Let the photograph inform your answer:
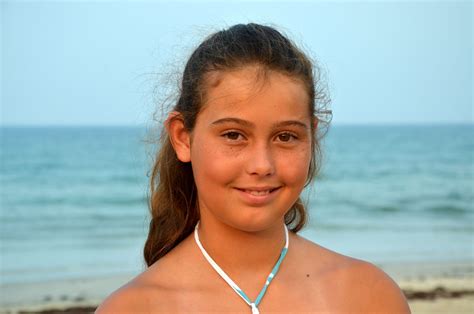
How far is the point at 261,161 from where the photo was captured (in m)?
2.63

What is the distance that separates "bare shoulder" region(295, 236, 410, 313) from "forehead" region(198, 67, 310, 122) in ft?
2.14

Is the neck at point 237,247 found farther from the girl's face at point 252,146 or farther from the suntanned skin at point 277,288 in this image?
the girl's face at point 252,146

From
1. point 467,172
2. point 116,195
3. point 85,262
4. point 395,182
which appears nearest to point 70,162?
point 116,195

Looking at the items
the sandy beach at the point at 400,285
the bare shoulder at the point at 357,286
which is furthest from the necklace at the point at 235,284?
the sandy beach at the point at 400,285

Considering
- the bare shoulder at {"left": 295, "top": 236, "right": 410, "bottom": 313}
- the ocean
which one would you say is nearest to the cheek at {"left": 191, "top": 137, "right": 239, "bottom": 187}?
the bare shoulder at {"left": 295, "top": 236, "right": 410, "bottom": 313}

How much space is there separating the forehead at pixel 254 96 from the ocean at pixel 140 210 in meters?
0.78

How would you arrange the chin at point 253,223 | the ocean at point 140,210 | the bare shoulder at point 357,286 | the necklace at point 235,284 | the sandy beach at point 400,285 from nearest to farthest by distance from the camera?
the chin at point 253,223, the necklace at point 235,284, the bare shoulder at point 357,286, the sandy beach at point 400,285, the ocean at point 140,210

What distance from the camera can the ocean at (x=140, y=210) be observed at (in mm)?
11688

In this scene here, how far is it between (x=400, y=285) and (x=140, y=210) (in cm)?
956

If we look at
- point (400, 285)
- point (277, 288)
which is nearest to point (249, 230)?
point (277, 288)

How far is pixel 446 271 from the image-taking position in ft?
34.3

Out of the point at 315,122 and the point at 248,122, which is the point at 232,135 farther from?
the point at 315,122

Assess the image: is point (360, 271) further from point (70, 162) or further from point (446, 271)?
point (70, 162)

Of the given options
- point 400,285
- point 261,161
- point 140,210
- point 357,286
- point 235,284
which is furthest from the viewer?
point 140,210
